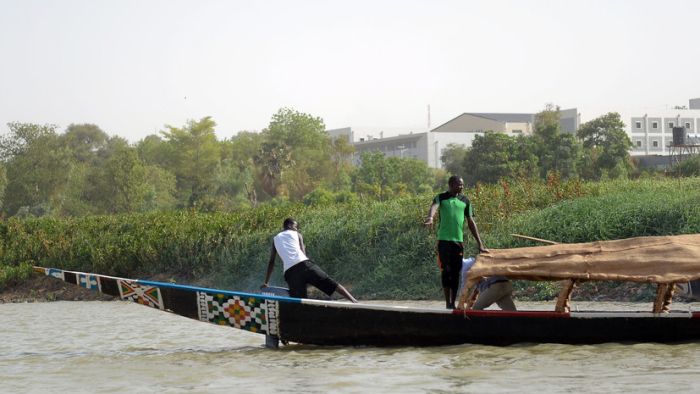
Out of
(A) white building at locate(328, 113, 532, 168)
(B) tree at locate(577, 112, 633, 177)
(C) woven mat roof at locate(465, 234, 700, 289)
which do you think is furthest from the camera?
(A) white building at locate(328, 113, 532, 168)

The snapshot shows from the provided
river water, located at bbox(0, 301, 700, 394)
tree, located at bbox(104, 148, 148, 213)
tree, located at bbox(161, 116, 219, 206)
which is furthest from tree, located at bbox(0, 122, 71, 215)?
river water, located at bbox(0, 301, 700, 394)

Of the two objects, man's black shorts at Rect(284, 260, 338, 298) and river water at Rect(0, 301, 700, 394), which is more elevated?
man's black shorts at Rect(284, 260, 338, 298)

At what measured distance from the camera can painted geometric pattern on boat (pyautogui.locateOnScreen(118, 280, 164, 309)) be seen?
8.33m

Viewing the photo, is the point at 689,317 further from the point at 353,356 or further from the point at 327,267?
the point at 327,267

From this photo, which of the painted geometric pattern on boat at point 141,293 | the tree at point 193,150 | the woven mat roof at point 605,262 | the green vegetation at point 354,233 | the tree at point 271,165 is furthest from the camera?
the tree at point 193,150

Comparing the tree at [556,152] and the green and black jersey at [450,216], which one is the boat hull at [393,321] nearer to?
the green and black jersey at [450,216]

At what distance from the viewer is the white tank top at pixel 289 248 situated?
28.8ft

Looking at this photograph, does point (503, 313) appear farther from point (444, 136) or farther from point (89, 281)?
point (444, 136)

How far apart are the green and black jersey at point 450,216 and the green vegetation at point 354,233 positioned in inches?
196

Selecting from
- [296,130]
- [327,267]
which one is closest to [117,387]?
[327,267]

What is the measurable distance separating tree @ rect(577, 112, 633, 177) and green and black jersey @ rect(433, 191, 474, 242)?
1576 inches

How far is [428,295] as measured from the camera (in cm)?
1431

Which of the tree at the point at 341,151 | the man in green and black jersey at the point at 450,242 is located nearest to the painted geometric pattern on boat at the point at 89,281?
the man in green and black jersey at the point at 450,242

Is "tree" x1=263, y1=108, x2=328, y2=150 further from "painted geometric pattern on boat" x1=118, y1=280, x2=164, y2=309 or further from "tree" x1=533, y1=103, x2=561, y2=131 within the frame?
"painted geometric pattern on boat" x1=118, y1=280, x2=164, y2=309
